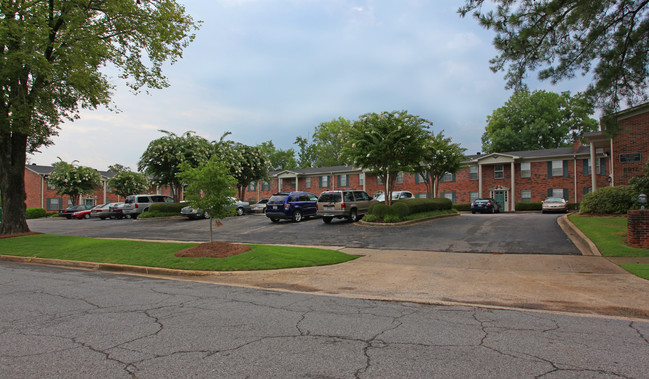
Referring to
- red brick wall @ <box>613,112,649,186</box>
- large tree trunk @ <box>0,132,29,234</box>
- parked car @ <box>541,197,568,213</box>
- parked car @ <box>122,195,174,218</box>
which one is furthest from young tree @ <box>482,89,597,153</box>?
large tree trunk @ <box>0,132,29,234</box>

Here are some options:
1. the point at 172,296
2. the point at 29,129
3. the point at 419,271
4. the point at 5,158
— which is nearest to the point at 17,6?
the point at 29,129

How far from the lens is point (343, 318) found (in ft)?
18.1

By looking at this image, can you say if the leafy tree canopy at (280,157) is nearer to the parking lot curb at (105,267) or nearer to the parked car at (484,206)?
the parked car at (484,206)

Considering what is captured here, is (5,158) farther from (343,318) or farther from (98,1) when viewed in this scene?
(343,318)

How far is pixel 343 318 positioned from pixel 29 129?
17.8 meters

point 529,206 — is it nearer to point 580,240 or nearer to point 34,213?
point 580,240

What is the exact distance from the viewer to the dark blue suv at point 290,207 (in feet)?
75.6

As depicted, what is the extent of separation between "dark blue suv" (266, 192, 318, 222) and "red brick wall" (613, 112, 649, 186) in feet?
56.0

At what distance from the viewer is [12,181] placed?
1841cm

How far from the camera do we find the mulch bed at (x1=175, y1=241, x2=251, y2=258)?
37.0ft

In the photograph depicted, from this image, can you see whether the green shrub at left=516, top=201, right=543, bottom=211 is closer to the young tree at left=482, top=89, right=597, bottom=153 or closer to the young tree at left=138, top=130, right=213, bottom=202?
the young tree at left=482, top=89, right=597, bottom=153

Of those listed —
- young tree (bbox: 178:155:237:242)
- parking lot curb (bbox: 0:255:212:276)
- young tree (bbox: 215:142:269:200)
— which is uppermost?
young tree (bbox: 215:142:269:200)

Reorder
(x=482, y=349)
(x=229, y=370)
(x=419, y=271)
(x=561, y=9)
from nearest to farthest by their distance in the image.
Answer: (x=229, y=370) → (x=482, y=349) → (x=419, y=271) → (x=561, y=9)

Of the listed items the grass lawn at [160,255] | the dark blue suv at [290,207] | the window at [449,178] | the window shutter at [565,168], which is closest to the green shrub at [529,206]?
the window shutter at [565,168]
